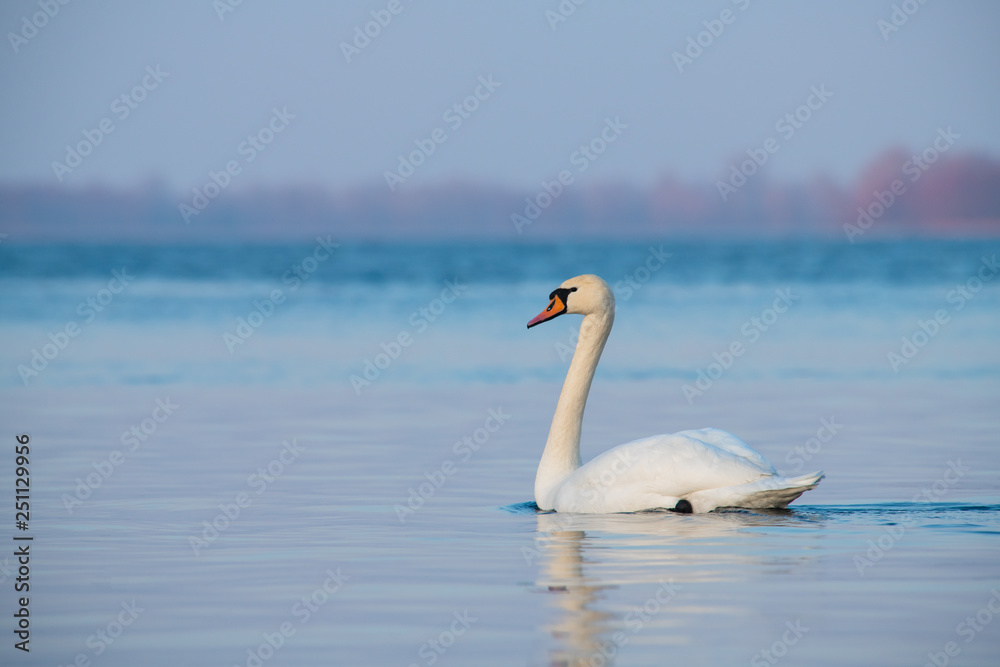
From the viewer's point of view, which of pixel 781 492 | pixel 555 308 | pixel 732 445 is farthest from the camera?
pixel 555 308

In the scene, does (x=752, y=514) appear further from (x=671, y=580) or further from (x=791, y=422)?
(x=791, y=422)

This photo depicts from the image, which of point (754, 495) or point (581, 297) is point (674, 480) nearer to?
point (754, 495)

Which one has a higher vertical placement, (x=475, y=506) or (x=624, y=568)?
(x=475, y=506)

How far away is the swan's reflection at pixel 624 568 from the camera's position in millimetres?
5867

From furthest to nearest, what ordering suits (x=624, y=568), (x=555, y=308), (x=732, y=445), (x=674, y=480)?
(x=555, y=308) → (x=732, y=445) → (x=674, y=480) → (x=624, y=568)

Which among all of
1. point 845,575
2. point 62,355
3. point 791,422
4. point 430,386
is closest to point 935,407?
point 791,422

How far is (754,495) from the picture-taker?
859 centimetres

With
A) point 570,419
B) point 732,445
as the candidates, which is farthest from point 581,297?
point 732,445

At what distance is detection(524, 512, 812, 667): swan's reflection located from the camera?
19.2ft

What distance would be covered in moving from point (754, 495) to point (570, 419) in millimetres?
1690

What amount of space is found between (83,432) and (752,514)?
238 inches

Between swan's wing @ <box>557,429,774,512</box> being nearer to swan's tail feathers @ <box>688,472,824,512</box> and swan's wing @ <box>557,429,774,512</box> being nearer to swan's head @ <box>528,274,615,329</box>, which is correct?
swan's tail feathers @ <box>688,472,824,512</box>

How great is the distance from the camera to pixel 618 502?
893 centimetres

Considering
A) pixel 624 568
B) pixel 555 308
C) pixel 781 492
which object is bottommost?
pixel 624 568
